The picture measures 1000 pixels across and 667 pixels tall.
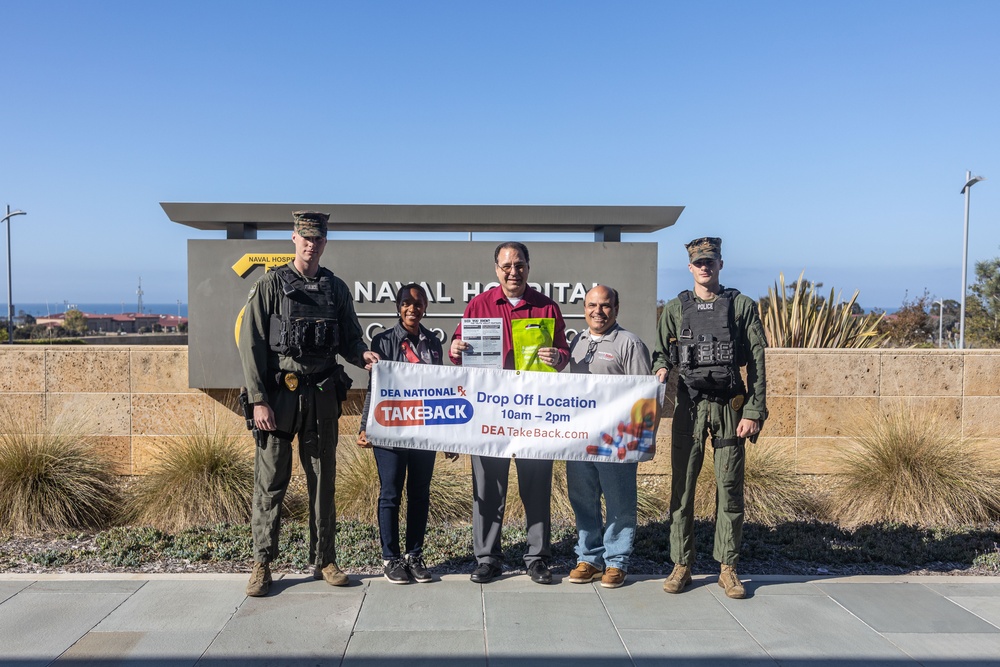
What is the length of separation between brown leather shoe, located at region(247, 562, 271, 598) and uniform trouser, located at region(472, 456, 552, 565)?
1345mm

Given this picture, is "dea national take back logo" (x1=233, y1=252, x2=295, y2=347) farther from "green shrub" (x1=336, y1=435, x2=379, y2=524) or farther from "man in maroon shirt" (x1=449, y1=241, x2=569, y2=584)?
"man in maroon shirt" (x1=449, y1=241, x2=569, y2=584)

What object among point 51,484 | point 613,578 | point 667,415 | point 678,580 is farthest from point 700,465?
point 51,484

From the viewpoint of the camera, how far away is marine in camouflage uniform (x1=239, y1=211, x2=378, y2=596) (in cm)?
481

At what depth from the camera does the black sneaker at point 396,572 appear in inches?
201

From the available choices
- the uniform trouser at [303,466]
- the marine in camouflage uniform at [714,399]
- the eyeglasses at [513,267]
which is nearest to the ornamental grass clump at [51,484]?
the uniform trouser at [303,466]

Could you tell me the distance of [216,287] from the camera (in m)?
7.97

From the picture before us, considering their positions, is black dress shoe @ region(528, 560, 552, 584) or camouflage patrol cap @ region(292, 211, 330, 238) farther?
black dress shoe @ region(528, 560, 552, 584)

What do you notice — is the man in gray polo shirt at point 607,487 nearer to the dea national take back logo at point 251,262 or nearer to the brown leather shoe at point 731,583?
the brown leather shoe at point 731,583

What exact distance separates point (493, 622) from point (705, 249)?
2.58 metres

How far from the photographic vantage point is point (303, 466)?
497 centimetres

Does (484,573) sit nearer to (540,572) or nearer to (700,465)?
(540,572)

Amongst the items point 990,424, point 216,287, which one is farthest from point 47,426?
point 990,424

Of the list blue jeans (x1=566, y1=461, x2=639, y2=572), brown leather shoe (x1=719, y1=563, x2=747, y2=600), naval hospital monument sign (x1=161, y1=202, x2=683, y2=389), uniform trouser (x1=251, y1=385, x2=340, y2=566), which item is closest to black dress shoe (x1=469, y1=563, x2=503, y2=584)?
blue jeans (x1=566, y1=461, x2=639, y2=572)

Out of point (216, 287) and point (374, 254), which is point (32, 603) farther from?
point (374, 254)
